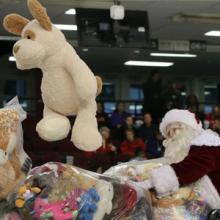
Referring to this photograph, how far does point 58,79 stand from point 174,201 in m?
1.05

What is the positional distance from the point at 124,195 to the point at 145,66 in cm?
1586

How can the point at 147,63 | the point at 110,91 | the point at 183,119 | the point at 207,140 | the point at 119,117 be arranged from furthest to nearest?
the point at 110,91 → the point at 147,63 → the point at 119,117 → the point at 183,119 → the point at 207,140

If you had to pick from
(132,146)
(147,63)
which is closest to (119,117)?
(132,146)

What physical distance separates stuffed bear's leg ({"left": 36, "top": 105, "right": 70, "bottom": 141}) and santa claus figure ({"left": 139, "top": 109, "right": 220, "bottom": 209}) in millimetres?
696

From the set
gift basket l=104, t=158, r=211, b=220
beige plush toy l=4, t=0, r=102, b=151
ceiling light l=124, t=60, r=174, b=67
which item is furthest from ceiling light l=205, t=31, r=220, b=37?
beige plush toy l=4, t=0, r=102, b=151

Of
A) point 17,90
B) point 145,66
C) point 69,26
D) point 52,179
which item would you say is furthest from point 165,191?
point 145,66

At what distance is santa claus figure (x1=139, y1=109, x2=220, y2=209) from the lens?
9.46 ft

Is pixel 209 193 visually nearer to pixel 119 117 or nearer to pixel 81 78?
pixel 81 78

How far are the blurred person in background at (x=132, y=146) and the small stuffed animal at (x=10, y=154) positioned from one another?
→ 7.37m

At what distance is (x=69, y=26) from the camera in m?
11.2

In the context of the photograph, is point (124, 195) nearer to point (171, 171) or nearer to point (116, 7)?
point (171, 171)

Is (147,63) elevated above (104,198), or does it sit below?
above

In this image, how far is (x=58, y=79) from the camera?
2.11m

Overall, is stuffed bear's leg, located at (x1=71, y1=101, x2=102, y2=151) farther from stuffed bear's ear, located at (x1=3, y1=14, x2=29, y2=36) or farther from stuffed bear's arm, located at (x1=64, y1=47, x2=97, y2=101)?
stuffed bear's ear, located at (x1=3, y1=14, x2=29, y2=36)
